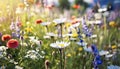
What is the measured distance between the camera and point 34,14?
201 inches

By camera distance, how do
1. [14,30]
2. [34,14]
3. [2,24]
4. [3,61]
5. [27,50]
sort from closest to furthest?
[3,61], [27,50], [14,30], [2,24], [34,14]

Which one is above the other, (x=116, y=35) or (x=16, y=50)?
(x=16, y=50)

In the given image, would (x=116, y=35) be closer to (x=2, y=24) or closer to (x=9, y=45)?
(x=2, y=24)

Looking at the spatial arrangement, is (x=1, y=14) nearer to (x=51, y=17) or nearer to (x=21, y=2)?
(x=21, y=2)

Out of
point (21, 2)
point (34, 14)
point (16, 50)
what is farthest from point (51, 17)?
point (16, 50)

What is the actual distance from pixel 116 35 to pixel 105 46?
2.53 ft

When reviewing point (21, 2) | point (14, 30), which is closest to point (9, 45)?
point (14, 30)

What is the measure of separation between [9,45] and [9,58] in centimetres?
11

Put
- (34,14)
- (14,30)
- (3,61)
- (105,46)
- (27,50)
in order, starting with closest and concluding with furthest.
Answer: (3,61) < (27,50) < (14,30) < (105,46) < (34,14)

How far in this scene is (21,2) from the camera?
473 cm

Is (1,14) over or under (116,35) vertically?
over

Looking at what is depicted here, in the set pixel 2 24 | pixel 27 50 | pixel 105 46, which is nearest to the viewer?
pixel 27 50

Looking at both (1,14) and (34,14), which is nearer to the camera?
(1,14)

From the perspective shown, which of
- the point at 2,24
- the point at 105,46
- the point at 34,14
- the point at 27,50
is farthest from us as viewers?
the point at 34,14
